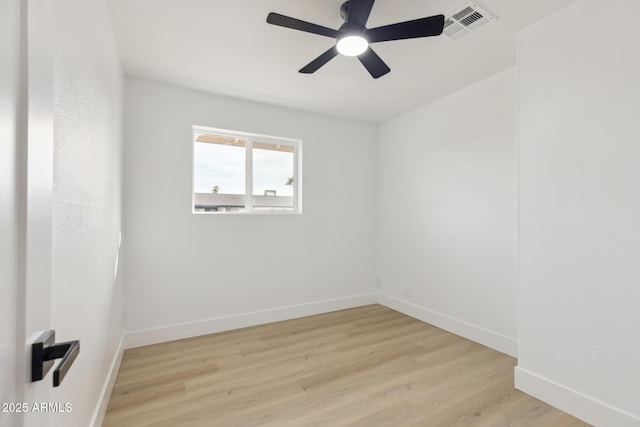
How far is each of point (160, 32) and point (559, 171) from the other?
295 cm

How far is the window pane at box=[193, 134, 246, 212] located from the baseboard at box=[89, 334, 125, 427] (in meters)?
A: 1.52

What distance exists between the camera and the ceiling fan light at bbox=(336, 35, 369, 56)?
1.79m

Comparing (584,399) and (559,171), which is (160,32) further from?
(584,399)

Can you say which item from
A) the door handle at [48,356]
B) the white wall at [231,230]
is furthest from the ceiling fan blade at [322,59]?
the door handle at [48,356]

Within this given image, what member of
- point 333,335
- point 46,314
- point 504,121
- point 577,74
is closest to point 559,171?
point 577,74

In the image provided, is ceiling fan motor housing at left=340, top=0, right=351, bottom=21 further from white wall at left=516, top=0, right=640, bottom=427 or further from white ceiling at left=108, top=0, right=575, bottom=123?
white wall at left=516, top=0, right=640, bottom=427

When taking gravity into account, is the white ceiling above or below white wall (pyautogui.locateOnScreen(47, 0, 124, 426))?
above

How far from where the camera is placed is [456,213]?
10.1ft

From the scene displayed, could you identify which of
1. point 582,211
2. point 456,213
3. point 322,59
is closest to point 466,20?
point 322,59

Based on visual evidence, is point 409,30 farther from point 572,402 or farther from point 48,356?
point 572,402

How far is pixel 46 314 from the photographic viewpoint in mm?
632

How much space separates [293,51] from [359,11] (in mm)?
856

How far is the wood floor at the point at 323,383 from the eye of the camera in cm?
179

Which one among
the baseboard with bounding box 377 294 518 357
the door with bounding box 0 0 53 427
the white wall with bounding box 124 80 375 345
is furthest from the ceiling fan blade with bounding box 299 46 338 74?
the baseboard with bounding box 377 294 518 357
